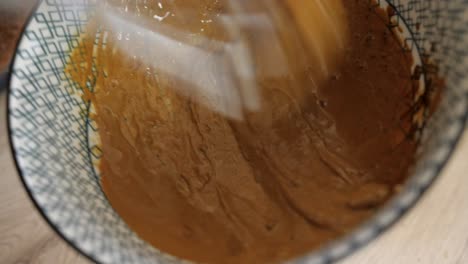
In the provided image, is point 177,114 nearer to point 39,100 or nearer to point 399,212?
point 39,100

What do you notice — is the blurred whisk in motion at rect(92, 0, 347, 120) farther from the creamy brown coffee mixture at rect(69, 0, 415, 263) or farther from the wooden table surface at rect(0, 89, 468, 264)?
the wooden table surface at rect(0, 89, 468, 264)

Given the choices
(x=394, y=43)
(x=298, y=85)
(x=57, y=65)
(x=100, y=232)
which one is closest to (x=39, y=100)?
(x=57, y=65)

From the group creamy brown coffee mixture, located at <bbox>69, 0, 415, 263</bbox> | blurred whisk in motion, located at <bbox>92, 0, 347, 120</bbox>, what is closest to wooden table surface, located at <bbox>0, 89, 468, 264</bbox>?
creamy brown coffee mixture, located at <bbox>69, 0, 415, 263</bbox>

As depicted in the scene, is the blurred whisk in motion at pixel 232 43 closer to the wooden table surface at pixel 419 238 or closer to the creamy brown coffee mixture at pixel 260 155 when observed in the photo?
the creamy brown coffee mixture at pixel 260 155

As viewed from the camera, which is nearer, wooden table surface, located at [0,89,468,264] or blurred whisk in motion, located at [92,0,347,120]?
wooden table surface, located at [0,89,468,264]

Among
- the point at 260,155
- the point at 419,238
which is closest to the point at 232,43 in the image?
the point at 260,155
